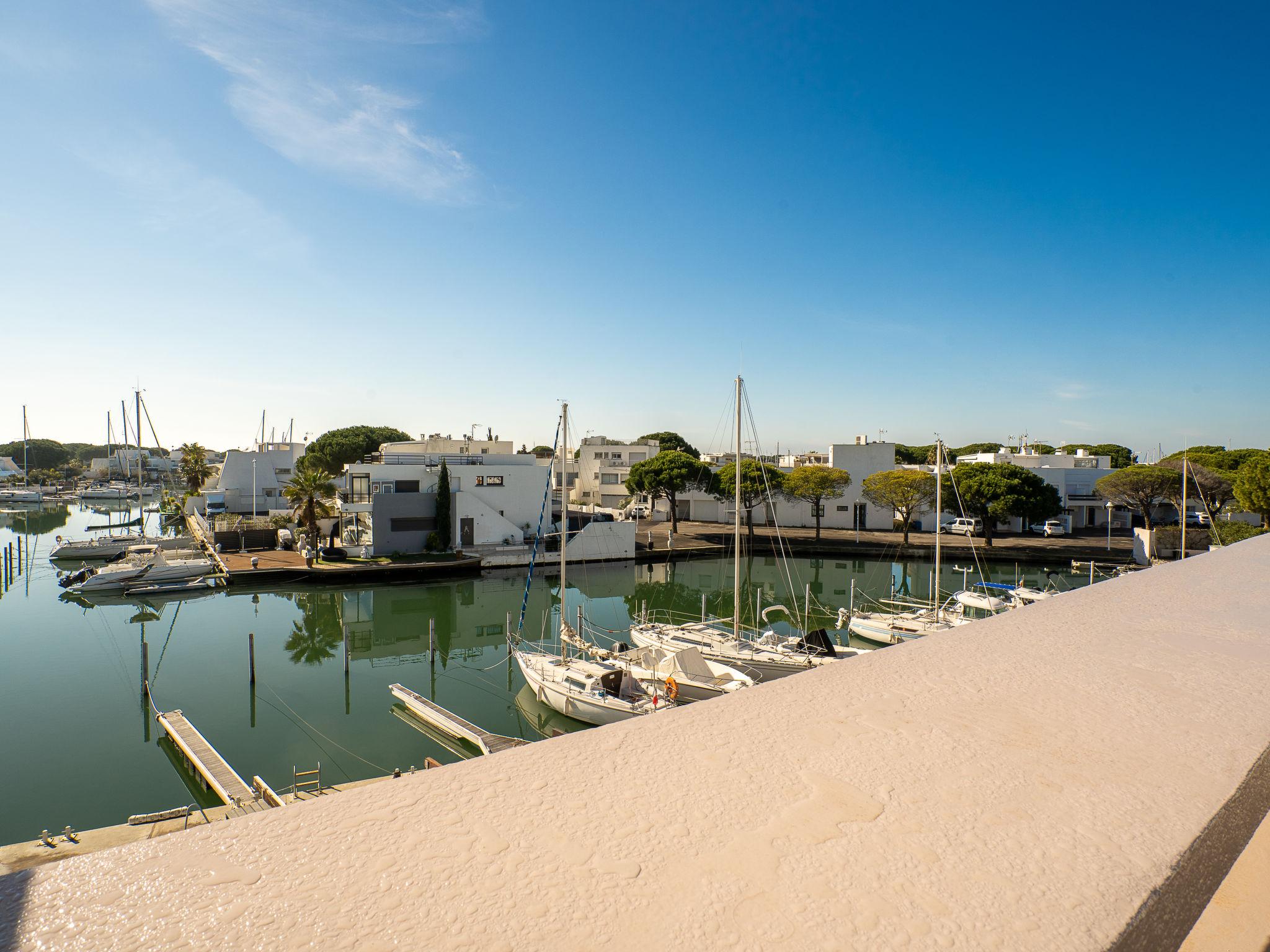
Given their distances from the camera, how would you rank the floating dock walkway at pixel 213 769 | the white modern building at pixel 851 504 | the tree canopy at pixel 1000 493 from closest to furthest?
the floating dock walkway at pixel 213 769
the tree canopy at pixel 1000 493
the white modern building at pixel 851 504

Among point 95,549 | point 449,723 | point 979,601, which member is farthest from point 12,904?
point 95,549

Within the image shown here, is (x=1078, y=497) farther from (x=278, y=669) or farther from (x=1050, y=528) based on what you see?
(x=278, y=669)

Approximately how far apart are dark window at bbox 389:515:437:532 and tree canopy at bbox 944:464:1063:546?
25.5 metres

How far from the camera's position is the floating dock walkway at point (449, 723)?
11.7 m

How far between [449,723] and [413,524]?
20301 mm

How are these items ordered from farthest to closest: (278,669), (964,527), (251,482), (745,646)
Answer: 1. (251,482)
2. (964,527)
3. (278,669)
4. (745,646)

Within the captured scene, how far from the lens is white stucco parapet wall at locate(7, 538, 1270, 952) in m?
0.97

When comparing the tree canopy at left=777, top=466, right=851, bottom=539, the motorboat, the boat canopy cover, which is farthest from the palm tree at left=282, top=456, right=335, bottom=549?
the boat canopy cover

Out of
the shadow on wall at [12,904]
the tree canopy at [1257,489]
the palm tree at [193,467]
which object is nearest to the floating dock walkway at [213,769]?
the shadow on wall at [12,904]

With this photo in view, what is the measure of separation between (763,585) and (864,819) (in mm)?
29533

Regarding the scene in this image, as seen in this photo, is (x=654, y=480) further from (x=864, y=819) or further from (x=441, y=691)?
(x=864, y=819)

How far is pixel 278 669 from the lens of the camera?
17531 mm

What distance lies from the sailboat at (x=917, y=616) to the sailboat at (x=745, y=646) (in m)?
1.87

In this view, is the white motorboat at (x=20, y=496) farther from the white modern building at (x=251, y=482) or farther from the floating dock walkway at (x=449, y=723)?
the floating dock walkway at (x=449, y=723)
